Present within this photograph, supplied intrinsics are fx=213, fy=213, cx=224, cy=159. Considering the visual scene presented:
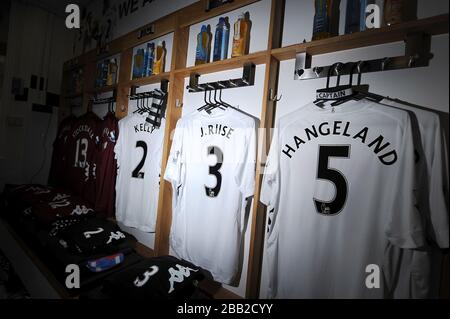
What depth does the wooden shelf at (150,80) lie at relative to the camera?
116 cm

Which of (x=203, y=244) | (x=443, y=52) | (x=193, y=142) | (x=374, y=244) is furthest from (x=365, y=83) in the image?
(x=203, y=244)

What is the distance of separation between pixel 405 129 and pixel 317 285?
528mm

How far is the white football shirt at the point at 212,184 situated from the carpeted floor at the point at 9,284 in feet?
2.30

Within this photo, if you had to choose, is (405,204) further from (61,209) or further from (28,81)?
(28,81)

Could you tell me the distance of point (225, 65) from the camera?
1016 mm

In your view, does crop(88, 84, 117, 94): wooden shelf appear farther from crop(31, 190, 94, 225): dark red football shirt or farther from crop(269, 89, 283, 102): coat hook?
crop(269, 89, 283, 102): coat hook

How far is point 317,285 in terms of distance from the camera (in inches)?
26.8

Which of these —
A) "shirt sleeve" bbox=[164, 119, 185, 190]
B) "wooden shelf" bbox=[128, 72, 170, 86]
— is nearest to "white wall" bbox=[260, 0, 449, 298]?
"shirt sleeve" bbox=[164, 119, 185, 190]

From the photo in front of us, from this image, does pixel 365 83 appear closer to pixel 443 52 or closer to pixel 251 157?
pixel 443 52

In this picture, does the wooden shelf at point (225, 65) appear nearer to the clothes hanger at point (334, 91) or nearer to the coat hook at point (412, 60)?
the clothes hanger at point (334, 91)

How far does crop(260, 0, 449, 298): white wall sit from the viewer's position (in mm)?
528

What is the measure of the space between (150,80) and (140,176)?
0.56 m

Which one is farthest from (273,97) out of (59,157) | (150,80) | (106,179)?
(59,157)

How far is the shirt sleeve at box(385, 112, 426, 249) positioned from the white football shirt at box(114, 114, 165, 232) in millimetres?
998
